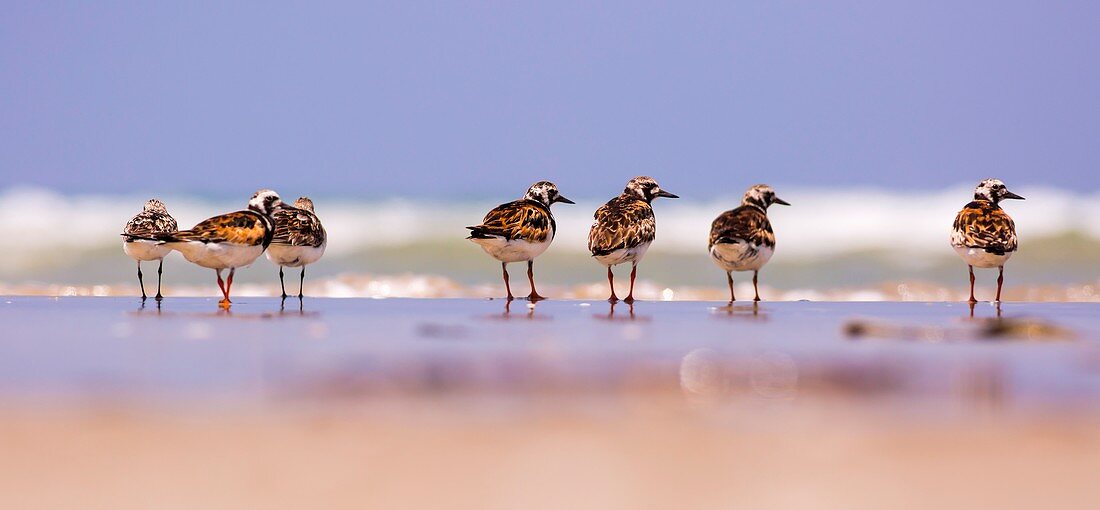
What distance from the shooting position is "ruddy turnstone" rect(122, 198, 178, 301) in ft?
47.5

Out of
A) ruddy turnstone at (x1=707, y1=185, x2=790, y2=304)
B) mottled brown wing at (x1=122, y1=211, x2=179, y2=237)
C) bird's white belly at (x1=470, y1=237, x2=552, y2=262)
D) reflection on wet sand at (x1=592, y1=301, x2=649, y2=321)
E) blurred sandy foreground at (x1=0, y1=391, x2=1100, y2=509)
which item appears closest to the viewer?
blurred sandy foreground at (x1=0, y1=391, x2=1100, y2=509)

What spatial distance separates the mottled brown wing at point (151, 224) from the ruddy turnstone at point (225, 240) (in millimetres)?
1954

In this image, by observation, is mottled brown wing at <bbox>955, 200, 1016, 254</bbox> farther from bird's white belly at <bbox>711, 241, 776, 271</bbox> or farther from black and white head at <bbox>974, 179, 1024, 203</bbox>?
bird's white belly at <bbox>711, 241, 776, 271</bbox>

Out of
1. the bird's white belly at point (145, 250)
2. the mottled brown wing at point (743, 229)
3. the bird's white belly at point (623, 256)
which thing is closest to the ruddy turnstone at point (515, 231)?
the bird's white belly at point (623, 256)

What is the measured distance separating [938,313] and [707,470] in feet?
28.1

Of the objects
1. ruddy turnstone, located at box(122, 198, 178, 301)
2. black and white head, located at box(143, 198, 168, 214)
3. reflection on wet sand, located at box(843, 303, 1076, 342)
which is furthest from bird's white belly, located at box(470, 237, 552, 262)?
black and white head, located at box(143, 198, 168, 214)

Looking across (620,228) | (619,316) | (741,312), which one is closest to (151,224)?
(620,228)

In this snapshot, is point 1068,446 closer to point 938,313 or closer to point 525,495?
point 525,495

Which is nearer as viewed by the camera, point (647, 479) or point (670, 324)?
point (647, 479)

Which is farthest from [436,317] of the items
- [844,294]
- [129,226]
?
[844,294]

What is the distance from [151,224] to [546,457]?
39.7 feet

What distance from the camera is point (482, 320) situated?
34.2 ft

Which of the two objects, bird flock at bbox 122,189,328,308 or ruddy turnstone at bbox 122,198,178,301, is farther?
ruddy turnstone at bbox 122,198,178,301

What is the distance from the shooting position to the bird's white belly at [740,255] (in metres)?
13.6
